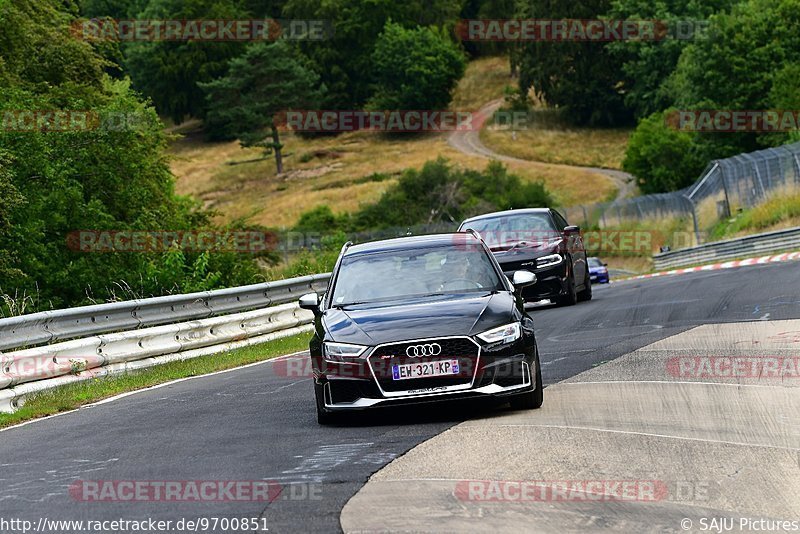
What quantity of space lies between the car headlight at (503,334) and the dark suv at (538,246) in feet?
38.6

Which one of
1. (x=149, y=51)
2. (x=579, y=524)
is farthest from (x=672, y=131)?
(x=579, y=524)

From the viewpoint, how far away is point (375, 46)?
13462cm

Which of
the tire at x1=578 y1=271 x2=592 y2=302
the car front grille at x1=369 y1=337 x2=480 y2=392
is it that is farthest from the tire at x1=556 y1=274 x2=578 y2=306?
the car front grille at x1=369 y1=337 x2=480 y2=392

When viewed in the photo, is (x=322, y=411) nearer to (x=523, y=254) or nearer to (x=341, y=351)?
(x=341, y=351)

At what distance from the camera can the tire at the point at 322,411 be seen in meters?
10.2

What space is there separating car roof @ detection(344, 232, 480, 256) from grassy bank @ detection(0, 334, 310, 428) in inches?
138

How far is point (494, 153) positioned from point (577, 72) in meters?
10.6

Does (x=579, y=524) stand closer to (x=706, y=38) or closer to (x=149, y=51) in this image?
(x=706, y=38)

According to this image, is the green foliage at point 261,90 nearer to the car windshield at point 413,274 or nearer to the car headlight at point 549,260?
the car headlight at point 549,260

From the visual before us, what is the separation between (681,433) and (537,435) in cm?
95

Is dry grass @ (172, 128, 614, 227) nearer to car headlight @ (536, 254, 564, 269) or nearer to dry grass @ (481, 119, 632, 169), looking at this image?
dry grass @ (481, 119, 632, 169)

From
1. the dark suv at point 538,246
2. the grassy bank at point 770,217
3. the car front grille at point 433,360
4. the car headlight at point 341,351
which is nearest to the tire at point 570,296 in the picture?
the dark suv at point 538,246

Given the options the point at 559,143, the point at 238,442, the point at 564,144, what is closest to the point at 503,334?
the point at 238,442

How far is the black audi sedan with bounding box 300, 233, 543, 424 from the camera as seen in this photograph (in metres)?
9.86
